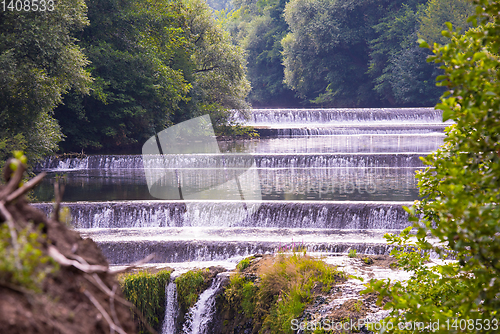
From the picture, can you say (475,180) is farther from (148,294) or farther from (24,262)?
(148,294)

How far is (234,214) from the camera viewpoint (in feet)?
38.0

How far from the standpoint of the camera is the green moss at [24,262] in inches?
49.2

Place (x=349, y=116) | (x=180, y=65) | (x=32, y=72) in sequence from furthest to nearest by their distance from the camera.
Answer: (x=349, y=116) → (x=180, y=65) → (x=32, y=72)

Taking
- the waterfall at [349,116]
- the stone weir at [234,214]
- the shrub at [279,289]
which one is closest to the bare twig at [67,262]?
the shrub at [279,289]

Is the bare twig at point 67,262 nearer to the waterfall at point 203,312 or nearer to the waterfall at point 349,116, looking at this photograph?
the waterfall at point 203,312

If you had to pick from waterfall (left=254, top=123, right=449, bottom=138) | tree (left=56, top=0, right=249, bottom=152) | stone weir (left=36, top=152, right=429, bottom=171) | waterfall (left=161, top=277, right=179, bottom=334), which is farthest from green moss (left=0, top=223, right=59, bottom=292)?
waterfall (left=254, top=123, right=449, bottom=138)

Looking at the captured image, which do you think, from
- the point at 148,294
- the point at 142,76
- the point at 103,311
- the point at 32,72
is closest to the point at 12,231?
the point at 103,311

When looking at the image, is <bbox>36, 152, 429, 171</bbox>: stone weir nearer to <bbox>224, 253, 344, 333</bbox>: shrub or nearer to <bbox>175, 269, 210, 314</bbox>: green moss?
<bbox>175, 269, 210, 314</bbox>: green moss

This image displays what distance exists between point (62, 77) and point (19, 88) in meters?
1.99

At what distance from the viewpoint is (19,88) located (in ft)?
44.6

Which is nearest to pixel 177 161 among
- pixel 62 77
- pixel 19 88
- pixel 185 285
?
pixel 62 77

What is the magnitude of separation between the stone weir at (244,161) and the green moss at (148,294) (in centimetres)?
1110

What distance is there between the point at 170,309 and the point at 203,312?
1.85 ft

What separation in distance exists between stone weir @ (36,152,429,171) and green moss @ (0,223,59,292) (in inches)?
651
